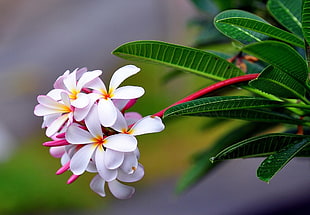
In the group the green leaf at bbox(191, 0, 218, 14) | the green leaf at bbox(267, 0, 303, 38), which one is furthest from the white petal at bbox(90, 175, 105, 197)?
the green leaf at bbox(191, 0, 218, 14)

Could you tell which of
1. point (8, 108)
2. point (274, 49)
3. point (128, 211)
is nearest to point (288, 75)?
point (274, 49)

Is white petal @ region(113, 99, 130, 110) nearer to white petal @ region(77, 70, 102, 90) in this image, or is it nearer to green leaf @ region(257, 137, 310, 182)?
white petal @ region(77, 70, 102, 90)

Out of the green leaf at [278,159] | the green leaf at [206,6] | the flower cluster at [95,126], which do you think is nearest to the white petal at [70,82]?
the flower cluster at [95,126]

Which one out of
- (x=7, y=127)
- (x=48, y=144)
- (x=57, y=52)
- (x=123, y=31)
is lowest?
(x=48, y=144)

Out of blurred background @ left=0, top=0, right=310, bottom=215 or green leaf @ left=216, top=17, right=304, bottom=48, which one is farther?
blurred background @ left=0, top=0, right=310, bottom=215

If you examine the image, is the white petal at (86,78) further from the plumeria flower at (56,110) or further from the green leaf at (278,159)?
the green leaf at (278,159)

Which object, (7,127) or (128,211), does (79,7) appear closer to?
(7,127)
